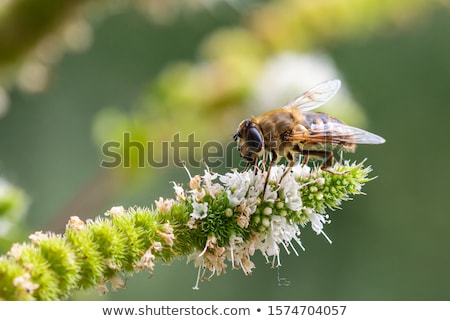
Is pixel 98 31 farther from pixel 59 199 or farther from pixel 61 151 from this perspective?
pixel 59 199

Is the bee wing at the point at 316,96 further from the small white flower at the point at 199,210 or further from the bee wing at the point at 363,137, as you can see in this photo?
the small white flower at the point at 199,210

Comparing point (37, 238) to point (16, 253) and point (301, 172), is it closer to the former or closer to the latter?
point (16, 253)

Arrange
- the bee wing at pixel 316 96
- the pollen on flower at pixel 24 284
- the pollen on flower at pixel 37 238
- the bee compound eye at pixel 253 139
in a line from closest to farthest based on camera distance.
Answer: the pollen on flower at pixel 24 284 < the pollen on flower at pixel 37 238 < the bee compound eye at pixel 253 139 < the bee wing at pixel 316 96

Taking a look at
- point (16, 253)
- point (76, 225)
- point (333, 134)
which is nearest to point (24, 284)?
point (16, 253)

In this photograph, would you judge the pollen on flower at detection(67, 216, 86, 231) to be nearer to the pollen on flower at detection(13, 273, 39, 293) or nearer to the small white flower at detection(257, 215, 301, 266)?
the pollen on flower at detection(13, 273, 39, 293)

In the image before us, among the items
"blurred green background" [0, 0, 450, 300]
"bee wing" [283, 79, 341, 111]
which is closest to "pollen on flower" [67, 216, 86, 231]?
"bee wing" [283, 79, 341, 111]

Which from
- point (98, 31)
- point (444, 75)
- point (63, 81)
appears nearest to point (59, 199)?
point (63, 81)

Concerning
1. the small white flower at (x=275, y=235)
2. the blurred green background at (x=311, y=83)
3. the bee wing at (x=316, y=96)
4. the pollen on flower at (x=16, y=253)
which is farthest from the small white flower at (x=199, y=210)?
the blurred green background at (x=311, y=83)
